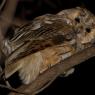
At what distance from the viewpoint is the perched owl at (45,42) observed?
251cm

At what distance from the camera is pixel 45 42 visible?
2.62 meters

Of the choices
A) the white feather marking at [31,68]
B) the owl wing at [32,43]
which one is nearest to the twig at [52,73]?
the owl wing at [32,43]

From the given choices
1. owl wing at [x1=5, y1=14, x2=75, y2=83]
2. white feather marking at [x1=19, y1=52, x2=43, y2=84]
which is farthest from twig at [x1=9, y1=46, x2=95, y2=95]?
white feather marking at [x1=19, y1=52, x2=43, y2=84]

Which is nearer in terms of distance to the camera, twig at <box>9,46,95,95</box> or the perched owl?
twig at <box>9,46,95,95</box>

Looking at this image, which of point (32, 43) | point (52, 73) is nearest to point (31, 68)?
point (32, 43)

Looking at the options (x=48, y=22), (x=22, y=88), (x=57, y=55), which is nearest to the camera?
(x=22, y=88)

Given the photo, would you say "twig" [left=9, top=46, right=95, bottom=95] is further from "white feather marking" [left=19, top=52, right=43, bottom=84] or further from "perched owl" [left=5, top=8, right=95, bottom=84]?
"white feather marking" [left=19, top=52, right=43, bottom=84]

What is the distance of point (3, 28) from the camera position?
230 centimetres

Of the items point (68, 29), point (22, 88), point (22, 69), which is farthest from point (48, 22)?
point (22, 88)

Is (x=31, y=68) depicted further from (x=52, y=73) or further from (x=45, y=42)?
(x=52, y=73)

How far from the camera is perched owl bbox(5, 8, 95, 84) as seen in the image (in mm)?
2508

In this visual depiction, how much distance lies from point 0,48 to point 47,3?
2365 millimetres

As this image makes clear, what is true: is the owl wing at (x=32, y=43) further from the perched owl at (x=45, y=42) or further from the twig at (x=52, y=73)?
the twig at (x=52, y=73)

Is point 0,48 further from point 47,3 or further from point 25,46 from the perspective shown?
point 47,3
